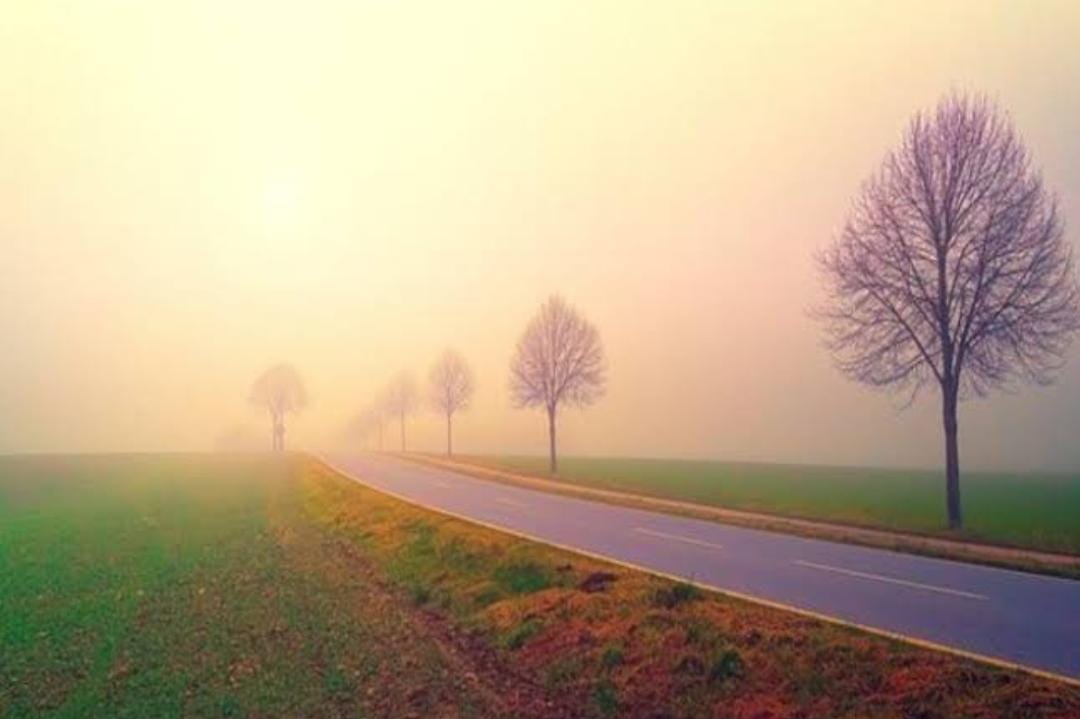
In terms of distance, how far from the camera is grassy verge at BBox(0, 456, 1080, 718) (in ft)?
30.1

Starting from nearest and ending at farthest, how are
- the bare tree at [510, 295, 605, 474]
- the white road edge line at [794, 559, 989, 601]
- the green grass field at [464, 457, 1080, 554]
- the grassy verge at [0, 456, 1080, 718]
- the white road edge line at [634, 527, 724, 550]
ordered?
the grassy verge at [0, 456, 1080, 718]
the white road edge line at [794, 559, 989, 601]
the white road edge line at [634, 527, 724, 550]
the green grass field at [464, 457, 1080, 554]
the bare tree at [510, 295, 605, 474]

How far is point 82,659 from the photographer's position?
12.7 metres

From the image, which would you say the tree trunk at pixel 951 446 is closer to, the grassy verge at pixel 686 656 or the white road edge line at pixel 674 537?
the white road edge line at pixel 674 537

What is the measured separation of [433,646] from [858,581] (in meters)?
7.47

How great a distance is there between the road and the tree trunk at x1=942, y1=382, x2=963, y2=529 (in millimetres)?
5445

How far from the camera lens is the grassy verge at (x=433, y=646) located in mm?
9164

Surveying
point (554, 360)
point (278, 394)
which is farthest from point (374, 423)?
point (554, 360)

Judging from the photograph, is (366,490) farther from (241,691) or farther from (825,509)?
(241,691)

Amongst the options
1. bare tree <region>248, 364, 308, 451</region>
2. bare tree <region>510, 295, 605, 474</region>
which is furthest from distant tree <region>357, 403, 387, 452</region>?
bare tree <region>510, 295, 605, 474</region>

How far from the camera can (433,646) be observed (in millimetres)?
13008

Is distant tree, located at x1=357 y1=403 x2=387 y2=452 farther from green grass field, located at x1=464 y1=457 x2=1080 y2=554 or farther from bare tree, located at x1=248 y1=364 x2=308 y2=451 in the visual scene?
green grass field, located at x1=464 y1=457 x2=1080 y2=554

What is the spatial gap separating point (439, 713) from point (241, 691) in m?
2.86

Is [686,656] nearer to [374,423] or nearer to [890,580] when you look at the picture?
[890,580]

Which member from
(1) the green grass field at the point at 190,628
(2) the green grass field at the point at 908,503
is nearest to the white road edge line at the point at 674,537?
(2) the green grass field at the point at 908,503
